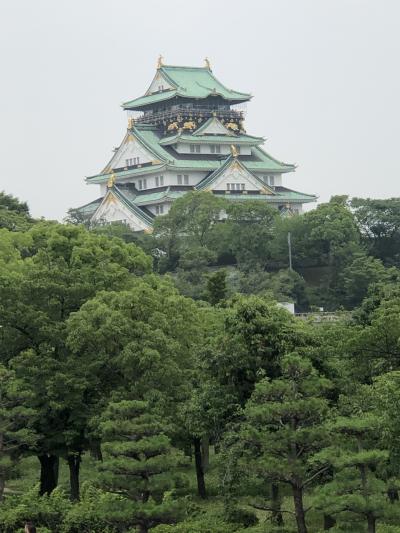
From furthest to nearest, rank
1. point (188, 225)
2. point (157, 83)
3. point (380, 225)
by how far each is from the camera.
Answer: point (157, 83), point (380, 225), point (188, 225)

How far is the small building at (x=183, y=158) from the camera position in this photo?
3351 inches

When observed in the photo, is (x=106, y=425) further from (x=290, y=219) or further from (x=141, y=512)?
(x=290, y=219)

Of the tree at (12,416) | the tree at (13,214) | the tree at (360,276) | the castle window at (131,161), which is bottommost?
the tree at (12,416)

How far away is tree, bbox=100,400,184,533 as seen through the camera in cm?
2653

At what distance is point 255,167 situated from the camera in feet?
295

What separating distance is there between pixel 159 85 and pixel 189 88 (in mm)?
2613

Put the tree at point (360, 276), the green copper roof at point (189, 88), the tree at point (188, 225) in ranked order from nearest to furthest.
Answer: the tree at point (360, 276), the tree at point (188, 225), the green copper roof at point (189, 88)

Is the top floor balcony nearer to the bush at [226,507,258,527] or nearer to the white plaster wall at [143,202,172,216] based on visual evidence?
the white plaster wall at [143,202,172,216]

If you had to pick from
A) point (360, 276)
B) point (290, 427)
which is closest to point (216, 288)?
point (360, 276)

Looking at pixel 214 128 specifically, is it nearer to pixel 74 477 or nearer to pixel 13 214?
pixel 13 214

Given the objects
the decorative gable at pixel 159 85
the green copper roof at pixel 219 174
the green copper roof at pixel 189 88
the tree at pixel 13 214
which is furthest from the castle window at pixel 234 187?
the tree at pixel 13 214

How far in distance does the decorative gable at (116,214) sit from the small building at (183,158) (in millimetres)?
62

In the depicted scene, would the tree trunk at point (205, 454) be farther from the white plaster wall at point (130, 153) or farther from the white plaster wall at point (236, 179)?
the white plaster wall at point (130, 153)

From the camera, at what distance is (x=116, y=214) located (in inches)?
3354
